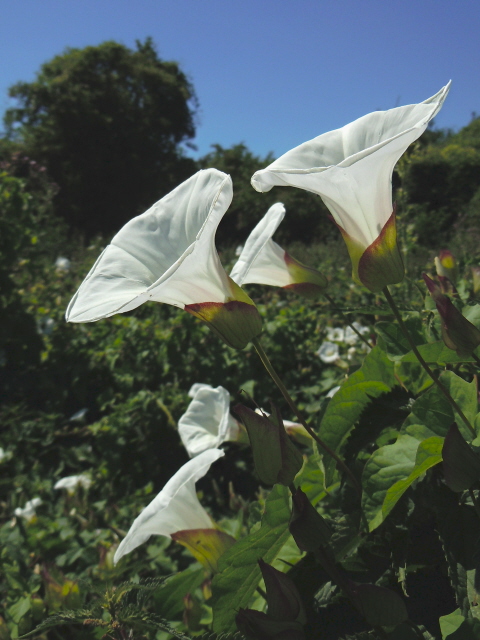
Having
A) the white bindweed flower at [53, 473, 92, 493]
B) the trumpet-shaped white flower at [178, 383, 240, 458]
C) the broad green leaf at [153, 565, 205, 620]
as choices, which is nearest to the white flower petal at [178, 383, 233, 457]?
the trumpet-shaped white flower at [178, 383, 240, 458]

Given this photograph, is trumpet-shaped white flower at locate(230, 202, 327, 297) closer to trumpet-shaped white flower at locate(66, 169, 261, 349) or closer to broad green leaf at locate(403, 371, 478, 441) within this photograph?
trumpet-shaped white flower at locate(66, 169, 261, 349)

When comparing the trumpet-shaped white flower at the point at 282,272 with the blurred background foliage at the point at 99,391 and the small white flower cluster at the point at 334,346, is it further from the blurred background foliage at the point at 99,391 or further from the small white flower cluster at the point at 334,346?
the small white flower cluster at the point at 334,346

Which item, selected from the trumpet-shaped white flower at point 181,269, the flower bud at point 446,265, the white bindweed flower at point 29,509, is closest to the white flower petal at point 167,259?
the trumpet-shaped white flower at point 181,269

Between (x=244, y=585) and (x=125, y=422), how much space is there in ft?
6.31

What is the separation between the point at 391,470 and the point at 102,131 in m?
17.6

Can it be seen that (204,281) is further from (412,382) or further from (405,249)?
(405,249)

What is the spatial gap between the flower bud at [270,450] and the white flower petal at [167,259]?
0.54 feet

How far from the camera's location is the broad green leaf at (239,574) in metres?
0.62

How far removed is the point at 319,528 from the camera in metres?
0.56

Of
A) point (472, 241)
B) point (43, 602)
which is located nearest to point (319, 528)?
point (43, 602)

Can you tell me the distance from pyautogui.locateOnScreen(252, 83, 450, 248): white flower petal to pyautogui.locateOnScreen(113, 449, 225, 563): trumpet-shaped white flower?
373 millimetres

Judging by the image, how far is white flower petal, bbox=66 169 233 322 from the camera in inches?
22.2

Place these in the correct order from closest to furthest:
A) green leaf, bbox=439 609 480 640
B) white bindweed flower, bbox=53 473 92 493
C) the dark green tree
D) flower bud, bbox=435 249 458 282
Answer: green leaf, bbox=439 609 480 640, flower bud, bbox=435 249 458 282, white bindweed flower, bbox=53 473 92 493, the dark green tree

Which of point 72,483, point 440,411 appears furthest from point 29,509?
point 440,411
